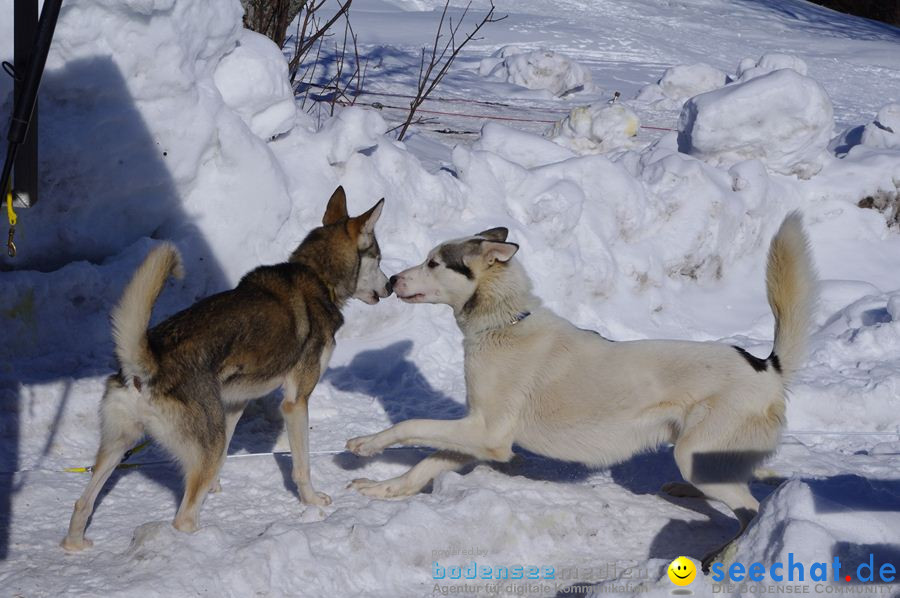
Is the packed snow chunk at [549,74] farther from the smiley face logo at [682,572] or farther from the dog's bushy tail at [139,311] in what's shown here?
the smiley face logo at [682,572]

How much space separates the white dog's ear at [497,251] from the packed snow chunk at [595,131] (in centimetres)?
651

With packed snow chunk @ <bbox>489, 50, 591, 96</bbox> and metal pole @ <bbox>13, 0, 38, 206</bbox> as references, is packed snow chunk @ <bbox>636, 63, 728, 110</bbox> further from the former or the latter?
metal pole @ <bbox>13, 0, 38, 206</bbox>

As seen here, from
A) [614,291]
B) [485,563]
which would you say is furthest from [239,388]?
[614,291]

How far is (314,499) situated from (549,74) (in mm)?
12205

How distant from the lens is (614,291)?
7535mm

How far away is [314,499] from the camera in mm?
4430

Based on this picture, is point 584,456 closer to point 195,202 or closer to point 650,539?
point 650,539

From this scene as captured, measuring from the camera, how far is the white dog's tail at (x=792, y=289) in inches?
167

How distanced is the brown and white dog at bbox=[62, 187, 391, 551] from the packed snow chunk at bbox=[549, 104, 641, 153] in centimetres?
628

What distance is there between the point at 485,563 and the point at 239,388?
1.26m


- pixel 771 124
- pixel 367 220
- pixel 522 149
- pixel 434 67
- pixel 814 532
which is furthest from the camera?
pixel 434 67

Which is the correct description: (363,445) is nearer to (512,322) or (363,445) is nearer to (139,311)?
(512,322)

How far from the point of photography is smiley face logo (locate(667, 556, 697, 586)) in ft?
10.8

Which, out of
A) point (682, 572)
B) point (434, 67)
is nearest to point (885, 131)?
point (434, 67)
